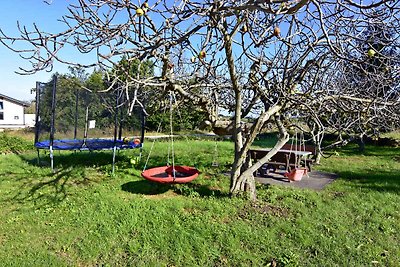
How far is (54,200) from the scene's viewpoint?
14.9ft

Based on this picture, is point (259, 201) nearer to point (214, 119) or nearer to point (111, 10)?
point (214, 119)

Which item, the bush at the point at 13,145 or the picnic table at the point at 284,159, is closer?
the picnic table at the point at 284,159

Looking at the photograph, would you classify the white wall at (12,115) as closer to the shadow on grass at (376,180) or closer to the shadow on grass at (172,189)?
the shadow on grass at (172,189)

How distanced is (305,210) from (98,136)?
6.01 metres

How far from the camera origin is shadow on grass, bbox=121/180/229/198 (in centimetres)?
496

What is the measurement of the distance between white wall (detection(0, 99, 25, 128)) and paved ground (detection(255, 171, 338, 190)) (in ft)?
76.1

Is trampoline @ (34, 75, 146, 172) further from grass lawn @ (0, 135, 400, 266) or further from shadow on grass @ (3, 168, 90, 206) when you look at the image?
grass lawn @ (0, 135, 400, 266)

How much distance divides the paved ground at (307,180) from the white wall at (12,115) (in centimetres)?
2319

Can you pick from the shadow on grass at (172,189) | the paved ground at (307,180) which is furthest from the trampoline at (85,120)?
the paved ground at (307,180)

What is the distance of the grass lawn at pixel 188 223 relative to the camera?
3.25 m

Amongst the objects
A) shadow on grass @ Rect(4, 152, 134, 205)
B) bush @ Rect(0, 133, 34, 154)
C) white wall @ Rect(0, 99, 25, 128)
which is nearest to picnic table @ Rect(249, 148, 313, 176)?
shadow on grass @ Rect(4, 152, 134, 205)

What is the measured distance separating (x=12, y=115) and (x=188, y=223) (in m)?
25.3

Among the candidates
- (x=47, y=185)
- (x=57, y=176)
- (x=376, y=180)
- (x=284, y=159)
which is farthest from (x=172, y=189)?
(x=376, y=180)

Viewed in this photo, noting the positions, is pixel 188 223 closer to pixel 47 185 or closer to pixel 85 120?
pixel 47 185
